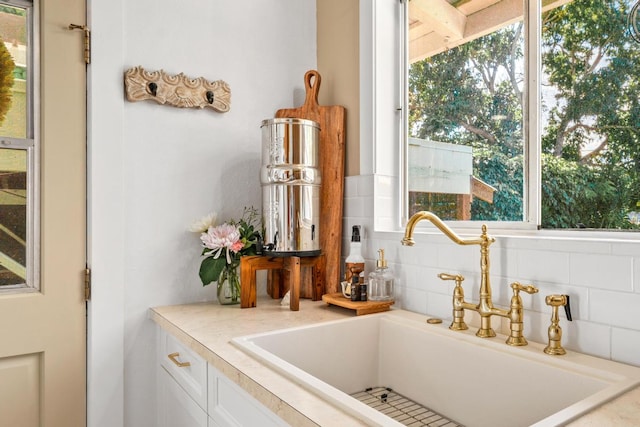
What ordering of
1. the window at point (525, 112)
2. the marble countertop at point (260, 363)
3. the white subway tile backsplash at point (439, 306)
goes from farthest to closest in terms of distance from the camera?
the white subway tile backsplash at point (439, 306), the window at point (525, 112), the marble countertop at point (260, 363)

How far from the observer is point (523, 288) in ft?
3.65

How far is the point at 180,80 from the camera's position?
1.67 m

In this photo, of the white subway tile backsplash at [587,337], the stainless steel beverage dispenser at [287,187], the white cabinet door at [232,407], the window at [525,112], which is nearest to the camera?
the white cabinet door at [232,407]

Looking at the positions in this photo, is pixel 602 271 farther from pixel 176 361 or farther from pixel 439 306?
pixel 176 361

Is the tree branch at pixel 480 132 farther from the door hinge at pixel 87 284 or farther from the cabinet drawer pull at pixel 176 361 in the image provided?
the door hinge at pixel 87 284

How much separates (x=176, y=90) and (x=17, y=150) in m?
0.56

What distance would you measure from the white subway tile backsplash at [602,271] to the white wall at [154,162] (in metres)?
1.21

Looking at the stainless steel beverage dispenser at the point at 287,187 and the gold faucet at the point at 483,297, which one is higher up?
the stainless steel beverage dispenser at the point at 287,187

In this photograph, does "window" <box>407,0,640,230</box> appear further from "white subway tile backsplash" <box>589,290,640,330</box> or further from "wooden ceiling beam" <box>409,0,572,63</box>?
"white subway tile backsplash" <box>589,290,640,330</box>

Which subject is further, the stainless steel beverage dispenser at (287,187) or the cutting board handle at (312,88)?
the cutting board handle at (312,88)

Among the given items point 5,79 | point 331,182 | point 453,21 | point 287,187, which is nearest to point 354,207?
point 331,182

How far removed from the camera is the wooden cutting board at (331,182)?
69.6 inches

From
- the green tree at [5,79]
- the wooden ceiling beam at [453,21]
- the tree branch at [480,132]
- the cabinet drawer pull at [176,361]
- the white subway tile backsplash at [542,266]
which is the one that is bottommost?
the cabinet drawer pull at [176,361]

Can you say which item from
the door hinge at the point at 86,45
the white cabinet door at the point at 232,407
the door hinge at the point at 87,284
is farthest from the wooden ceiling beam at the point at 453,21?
the door hinge at the point at 87,284
